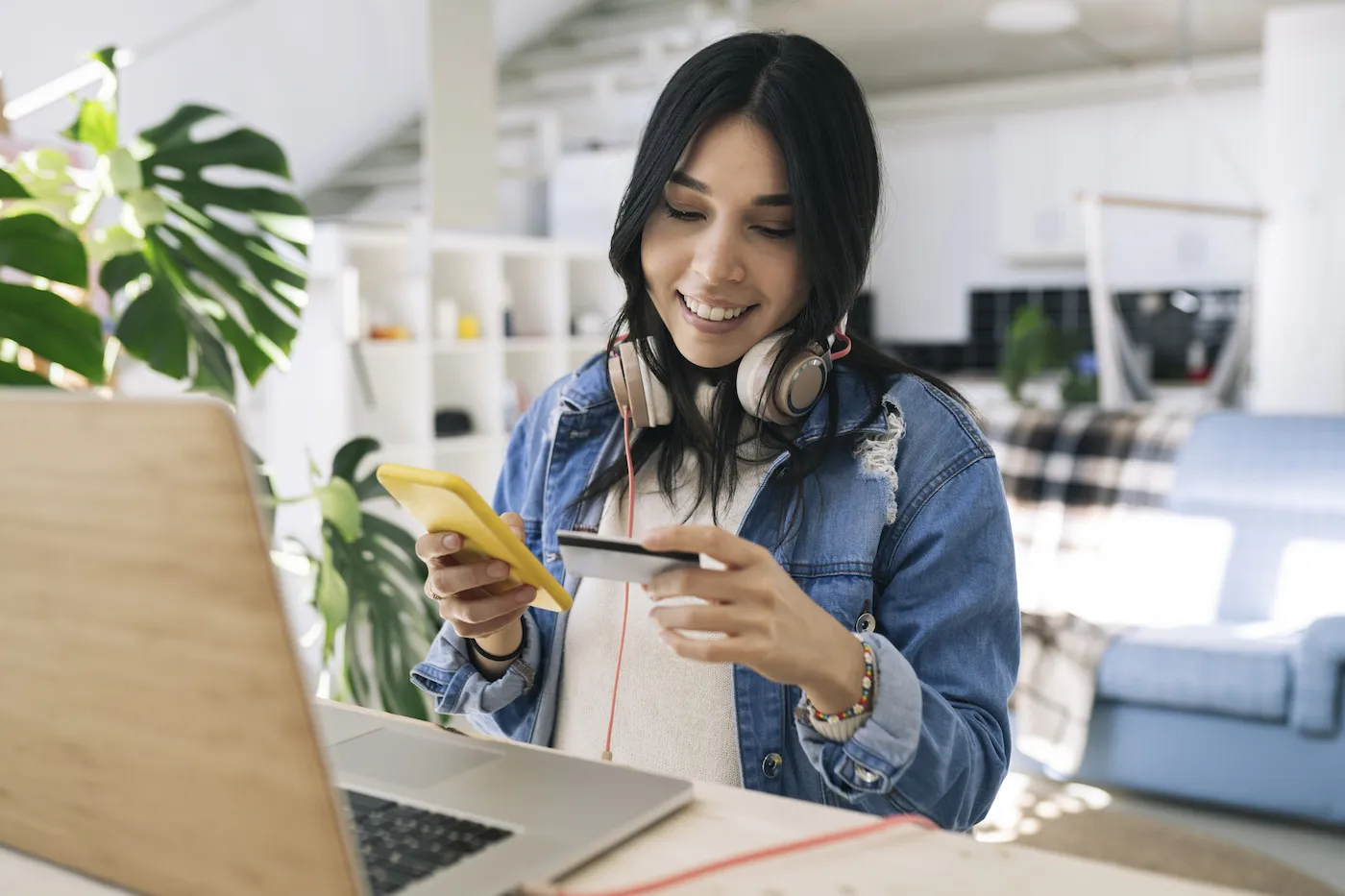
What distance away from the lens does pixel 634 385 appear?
114cm

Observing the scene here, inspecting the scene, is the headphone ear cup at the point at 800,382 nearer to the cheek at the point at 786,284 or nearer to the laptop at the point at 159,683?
the cheek at the point at 786,284

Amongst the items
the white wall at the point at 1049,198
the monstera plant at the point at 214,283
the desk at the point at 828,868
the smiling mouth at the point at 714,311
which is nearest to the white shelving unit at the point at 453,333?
the white wall at the point at 1049,198

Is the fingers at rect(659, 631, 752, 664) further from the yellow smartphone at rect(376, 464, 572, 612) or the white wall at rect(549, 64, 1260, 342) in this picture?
the white wall at rect(549, 64, 1260, 342)

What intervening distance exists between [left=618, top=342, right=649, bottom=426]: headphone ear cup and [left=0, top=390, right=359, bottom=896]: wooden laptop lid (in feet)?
2.13

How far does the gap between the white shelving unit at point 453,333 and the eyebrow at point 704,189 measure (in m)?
3.38

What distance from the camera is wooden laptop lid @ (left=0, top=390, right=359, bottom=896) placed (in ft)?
1.54

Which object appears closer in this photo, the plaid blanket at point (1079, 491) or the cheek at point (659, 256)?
the cheek at point (659, 256)

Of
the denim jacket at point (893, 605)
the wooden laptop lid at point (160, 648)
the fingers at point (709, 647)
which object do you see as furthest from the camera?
the denim jacket at point (893, 605)

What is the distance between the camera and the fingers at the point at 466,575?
0.89m

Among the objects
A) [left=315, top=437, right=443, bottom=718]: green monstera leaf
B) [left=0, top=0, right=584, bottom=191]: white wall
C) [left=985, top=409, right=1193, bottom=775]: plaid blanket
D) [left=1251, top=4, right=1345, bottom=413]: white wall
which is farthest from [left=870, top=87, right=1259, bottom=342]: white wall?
[left=315, top=437, right=443, bottom=718]: green monstera leaf

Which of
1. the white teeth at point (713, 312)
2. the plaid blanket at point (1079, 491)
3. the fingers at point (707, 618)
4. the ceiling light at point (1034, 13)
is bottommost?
the plaid blanket at point (1079, 491)

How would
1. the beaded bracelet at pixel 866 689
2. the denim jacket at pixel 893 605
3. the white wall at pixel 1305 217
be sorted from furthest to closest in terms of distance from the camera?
the white wall at pixel 1305 217
the denim jacket at pixel 893 605
the beaded bracelet at pixel 866 689

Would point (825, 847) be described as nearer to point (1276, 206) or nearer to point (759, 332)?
point (759, 332)

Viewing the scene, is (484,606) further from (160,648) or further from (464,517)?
(160,648)
